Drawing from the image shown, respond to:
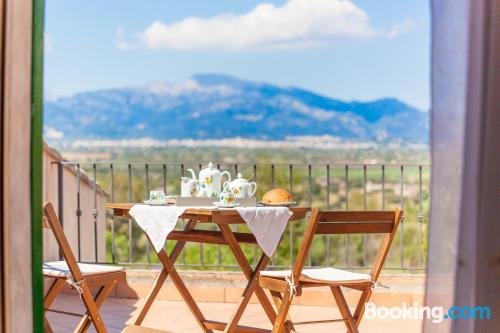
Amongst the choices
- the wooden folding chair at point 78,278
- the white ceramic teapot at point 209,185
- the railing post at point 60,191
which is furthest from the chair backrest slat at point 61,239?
the railing post at point 60,191

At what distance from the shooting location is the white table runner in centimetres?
346

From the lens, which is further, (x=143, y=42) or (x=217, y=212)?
(x=143, y=42)

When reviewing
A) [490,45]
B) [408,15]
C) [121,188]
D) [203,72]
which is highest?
[408,15]

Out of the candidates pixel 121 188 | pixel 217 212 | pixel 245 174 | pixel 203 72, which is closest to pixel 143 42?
pixel 203 72

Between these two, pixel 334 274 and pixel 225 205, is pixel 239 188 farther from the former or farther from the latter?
pixel 334 274

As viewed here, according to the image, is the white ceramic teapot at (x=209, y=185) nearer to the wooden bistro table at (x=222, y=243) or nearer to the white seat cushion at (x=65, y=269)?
the wooden bistro table at (x=222, y=243)

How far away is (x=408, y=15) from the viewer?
33938mm

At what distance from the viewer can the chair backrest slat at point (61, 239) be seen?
129 inches

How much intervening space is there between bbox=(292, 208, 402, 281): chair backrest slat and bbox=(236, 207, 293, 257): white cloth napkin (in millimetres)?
226

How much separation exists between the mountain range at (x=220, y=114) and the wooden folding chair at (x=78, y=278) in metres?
30.6

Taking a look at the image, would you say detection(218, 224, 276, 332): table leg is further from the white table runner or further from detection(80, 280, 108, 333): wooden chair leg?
detection(80, 280, 108, 333): wooden chair leg

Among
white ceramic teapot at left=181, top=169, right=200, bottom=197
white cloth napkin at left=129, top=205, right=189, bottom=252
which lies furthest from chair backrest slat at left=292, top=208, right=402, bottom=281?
white ceramic teapot at left=181, top=169, right=200, bottom=197

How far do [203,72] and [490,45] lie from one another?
35.2 metres

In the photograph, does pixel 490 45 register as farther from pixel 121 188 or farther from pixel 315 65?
pixel 315 65
